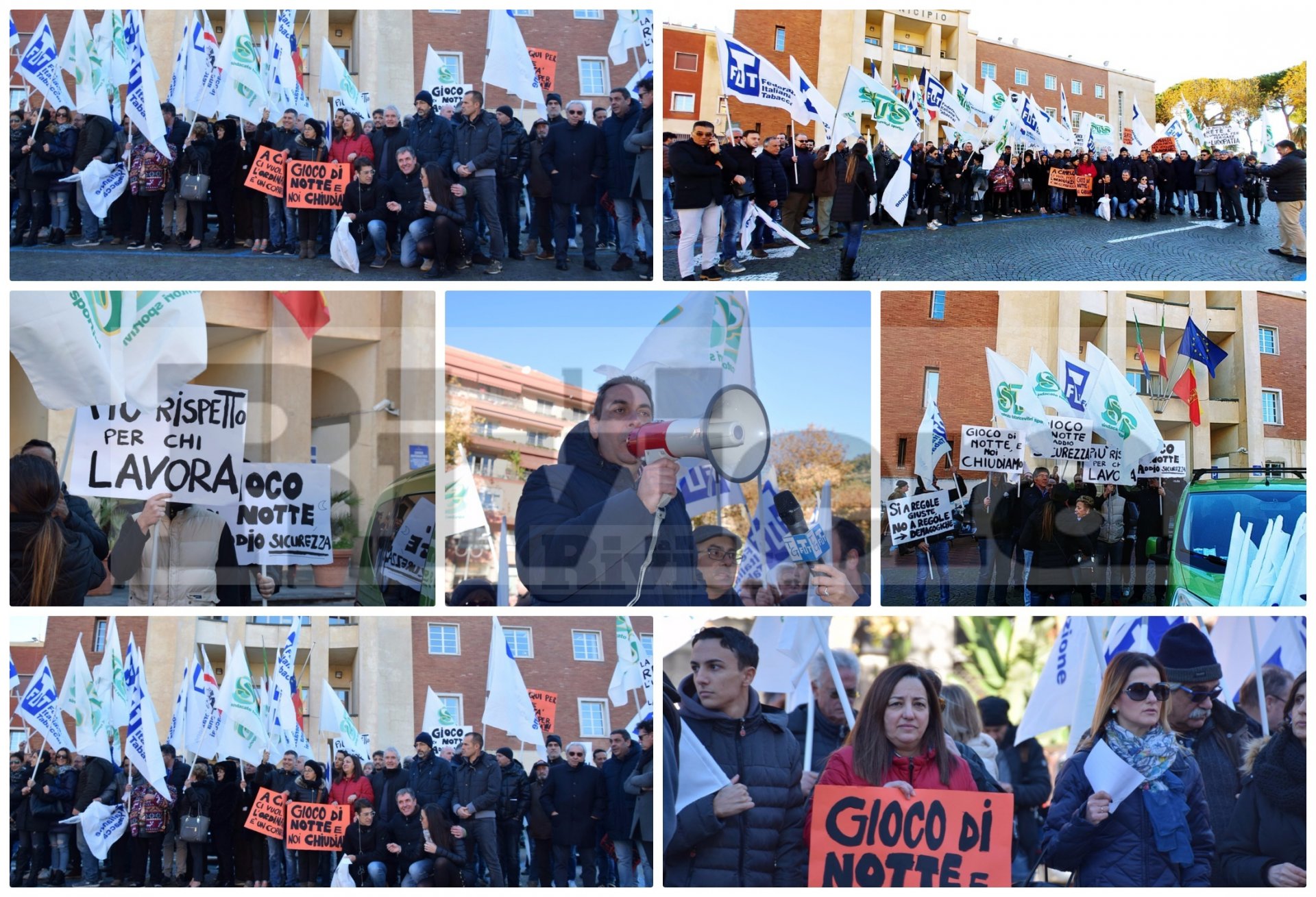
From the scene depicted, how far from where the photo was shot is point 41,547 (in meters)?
4.29

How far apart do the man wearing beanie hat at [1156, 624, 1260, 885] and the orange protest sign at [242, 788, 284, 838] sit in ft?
11.3

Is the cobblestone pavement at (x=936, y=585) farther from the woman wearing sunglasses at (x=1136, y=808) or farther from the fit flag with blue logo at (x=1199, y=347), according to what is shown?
the fit flag with blue logo at (x=1199, y=347)

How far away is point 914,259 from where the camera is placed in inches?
174

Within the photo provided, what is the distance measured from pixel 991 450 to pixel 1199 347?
35.3 inches

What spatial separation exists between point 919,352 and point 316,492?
237 centimetres

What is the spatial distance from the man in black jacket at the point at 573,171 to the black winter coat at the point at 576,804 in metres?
1.95

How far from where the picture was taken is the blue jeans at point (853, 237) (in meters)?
4.42

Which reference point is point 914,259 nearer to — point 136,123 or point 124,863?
point 136,123

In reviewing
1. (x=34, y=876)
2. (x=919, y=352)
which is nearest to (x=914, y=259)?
(x=919, y=352)

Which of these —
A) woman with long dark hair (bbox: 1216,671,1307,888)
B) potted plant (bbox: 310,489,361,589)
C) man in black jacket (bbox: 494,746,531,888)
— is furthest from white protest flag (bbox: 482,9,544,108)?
woman with long dark hair (bbox: 1216,671,1307,888)

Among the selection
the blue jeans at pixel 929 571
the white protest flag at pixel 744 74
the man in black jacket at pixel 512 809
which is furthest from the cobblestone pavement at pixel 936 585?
the white protest flag at pixel 744 74

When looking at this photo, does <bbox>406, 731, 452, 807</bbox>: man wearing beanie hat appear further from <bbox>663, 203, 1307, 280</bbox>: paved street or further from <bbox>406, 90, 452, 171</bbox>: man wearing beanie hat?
<bbox>406, 90, 452, 171</bbox>: man wearing beanie hat

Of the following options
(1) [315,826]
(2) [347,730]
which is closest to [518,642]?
(2) [347,730]

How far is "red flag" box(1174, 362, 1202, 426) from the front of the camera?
4.44m
